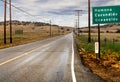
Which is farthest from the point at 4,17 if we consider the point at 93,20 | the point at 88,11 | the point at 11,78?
the point at 11,78

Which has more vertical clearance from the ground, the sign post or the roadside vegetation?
the sign post

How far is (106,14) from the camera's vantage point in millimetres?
21781

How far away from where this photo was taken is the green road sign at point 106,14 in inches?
847

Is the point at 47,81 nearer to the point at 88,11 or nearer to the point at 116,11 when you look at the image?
the point at 116,11

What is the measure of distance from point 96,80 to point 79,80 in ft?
2.46

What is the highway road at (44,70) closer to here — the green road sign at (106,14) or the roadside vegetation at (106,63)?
the roadside vegetation at (106,63)

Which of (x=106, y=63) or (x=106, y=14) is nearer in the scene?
(x=106, y=63)

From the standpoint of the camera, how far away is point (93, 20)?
21953 millimetres

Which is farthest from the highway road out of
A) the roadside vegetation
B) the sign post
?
the sign post

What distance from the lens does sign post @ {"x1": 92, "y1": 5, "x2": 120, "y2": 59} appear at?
70.5ft

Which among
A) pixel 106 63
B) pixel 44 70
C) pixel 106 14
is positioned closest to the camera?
pixel 44 70

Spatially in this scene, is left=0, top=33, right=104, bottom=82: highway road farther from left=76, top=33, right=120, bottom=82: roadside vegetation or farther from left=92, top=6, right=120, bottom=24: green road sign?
left=92, top=6, right=120, bottom=24: green road sign

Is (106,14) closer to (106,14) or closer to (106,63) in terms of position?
(106,14)

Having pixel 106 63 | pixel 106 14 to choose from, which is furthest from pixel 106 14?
pixel 106 63
